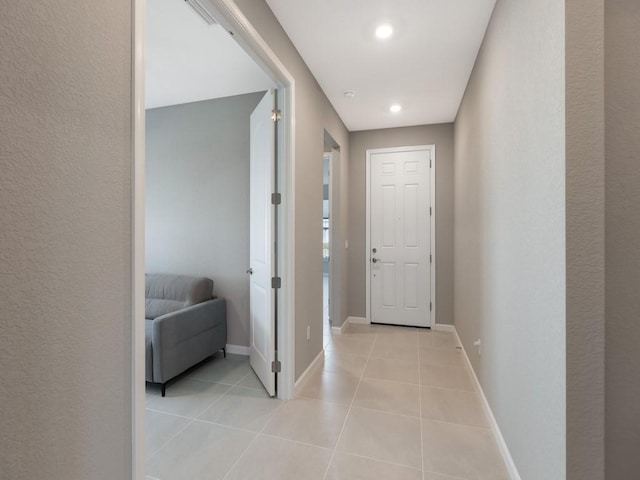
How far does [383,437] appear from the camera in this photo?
6.30ft

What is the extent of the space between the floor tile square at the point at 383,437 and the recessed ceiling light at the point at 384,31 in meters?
2.63

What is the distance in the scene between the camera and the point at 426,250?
4.13 meters

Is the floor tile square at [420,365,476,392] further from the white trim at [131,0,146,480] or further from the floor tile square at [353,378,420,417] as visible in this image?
the white trim at [131,0,146,480]

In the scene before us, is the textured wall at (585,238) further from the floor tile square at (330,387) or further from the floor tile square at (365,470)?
the floor tile square at (330,387)

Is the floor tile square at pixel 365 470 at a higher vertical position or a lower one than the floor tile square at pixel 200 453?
lower

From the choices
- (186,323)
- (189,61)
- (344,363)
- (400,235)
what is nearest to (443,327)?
(400,235)

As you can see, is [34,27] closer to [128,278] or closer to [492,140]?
[128,278]

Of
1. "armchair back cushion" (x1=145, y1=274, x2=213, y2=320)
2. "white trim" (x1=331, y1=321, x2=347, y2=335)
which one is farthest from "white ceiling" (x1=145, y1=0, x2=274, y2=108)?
"white trim" (x1=331, y1=321, x2=347, y2=335)

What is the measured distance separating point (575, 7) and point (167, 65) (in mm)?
Result: 2761

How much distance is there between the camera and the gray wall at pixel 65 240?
0.75m

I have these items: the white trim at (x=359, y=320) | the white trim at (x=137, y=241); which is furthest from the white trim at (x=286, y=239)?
the white trim at (x=359, y=320)

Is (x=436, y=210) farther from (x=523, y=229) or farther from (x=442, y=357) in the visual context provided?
(x=523, y=229)

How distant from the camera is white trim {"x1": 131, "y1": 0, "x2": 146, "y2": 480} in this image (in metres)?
1.06

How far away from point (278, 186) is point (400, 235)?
233 centimetres
